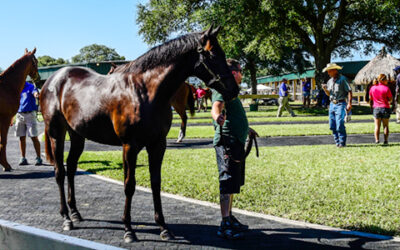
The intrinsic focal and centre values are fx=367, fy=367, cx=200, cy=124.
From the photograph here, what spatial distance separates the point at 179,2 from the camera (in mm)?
27516

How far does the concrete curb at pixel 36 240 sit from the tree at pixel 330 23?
858 inches

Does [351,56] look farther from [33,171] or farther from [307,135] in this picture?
[33,171]

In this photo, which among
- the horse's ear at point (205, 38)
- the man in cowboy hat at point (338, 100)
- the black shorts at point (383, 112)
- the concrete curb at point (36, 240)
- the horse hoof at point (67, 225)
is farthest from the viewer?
the black shorts at point (383, 112)

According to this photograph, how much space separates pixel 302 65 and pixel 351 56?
1572 cm

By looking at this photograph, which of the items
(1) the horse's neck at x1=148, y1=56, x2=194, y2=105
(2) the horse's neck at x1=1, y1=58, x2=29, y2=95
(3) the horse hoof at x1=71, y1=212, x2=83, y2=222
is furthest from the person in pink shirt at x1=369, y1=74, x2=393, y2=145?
(2) the horse's neck at x1=1, y1=58, x2=29, y2=95

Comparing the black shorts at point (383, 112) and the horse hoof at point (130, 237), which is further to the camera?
the black shorts at point (383, 112)

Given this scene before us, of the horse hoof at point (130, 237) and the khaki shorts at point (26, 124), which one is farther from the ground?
the khaki shorts at point (26, 124)

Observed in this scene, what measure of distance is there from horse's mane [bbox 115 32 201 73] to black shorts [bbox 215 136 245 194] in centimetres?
114

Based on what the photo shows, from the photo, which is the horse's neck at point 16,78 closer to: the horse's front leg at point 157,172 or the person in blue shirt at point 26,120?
the person in blue shirt at point 26,120

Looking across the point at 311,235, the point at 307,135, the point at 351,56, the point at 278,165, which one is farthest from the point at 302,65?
the point at 311,235

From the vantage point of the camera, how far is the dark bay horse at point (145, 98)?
3760 millimetres

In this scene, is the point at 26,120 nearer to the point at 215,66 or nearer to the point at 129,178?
the point at 129,178

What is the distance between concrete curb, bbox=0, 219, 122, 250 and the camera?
2.40m

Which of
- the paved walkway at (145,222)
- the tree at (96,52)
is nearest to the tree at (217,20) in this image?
the paved walkway at (145,222)
